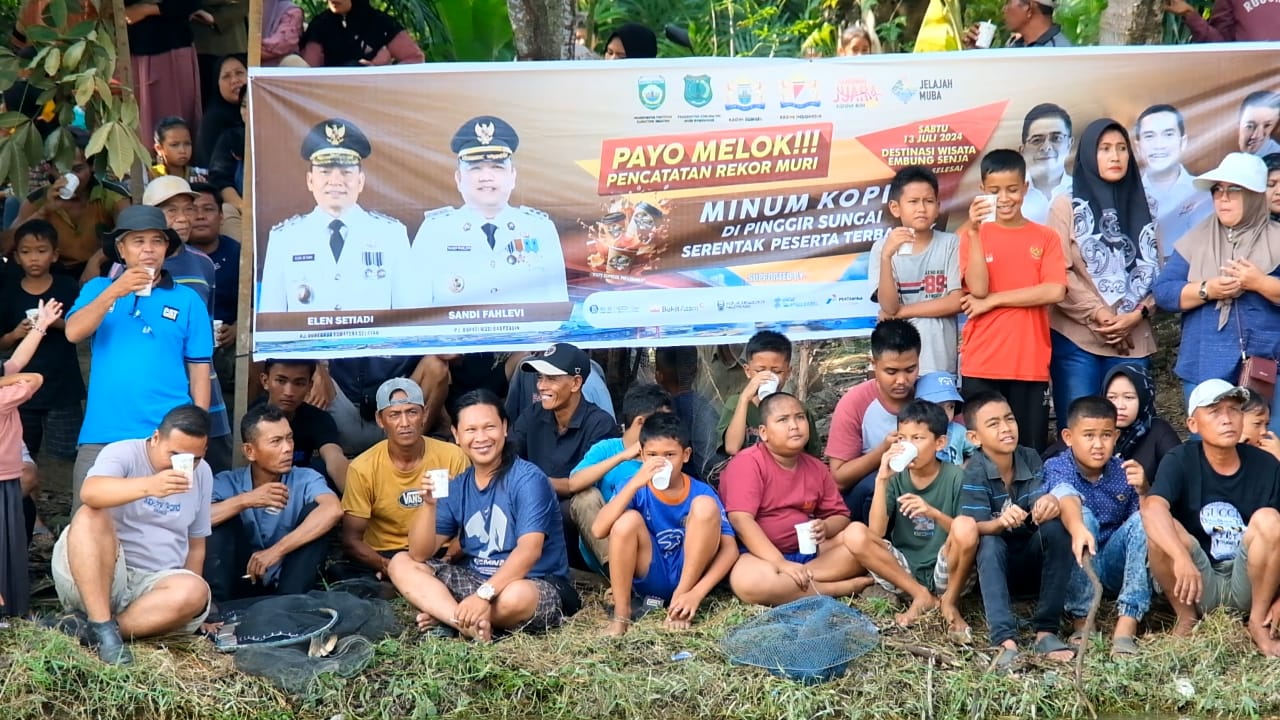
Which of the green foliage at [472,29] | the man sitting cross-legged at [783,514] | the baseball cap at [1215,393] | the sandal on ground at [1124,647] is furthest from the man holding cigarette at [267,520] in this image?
the green foliage at [472,29]

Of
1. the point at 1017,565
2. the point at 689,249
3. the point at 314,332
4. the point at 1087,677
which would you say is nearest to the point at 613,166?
the point at 689,249

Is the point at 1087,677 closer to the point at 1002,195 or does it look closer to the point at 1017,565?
the point at 1017,565

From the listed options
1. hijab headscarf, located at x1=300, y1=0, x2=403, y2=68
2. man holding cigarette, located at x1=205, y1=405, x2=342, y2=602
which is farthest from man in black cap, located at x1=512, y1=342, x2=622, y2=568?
hijab headscarf, located at x1=300, y1=0, x2=403, y2=68

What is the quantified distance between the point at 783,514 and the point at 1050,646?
1.26 m

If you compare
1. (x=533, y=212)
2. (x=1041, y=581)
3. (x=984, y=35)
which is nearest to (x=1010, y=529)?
(x=1041, y=581)

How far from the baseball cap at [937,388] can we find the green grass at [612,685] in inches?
46.3

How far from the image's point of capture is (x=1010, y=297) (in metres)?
6.87

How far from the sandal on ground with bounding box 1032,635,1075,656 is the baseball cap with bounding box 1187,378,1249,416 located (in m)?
1.08

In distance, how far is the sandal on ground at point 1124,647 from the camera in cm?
591

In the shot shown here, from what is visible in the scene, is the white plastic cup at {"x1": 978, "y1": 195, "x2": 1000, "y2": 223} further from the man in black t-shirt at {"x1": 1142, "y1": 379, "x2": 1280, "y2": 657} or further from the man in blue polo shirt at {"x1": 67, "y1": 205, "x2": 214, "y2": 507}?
the man in blue polo shirt at {"x1": 67, "y1": 205, "x2": 214, "y2": 507}

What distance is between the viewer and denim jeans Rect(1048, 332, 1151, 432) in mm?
7113

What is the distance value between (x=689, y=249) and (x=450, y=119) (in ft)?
4.13

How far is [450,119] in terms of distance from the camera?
7.06 metres

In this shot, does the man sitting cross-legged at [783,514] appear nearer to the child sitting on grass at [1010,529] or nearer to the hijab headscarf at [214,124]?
the child sitting on grass at [1010,529]
